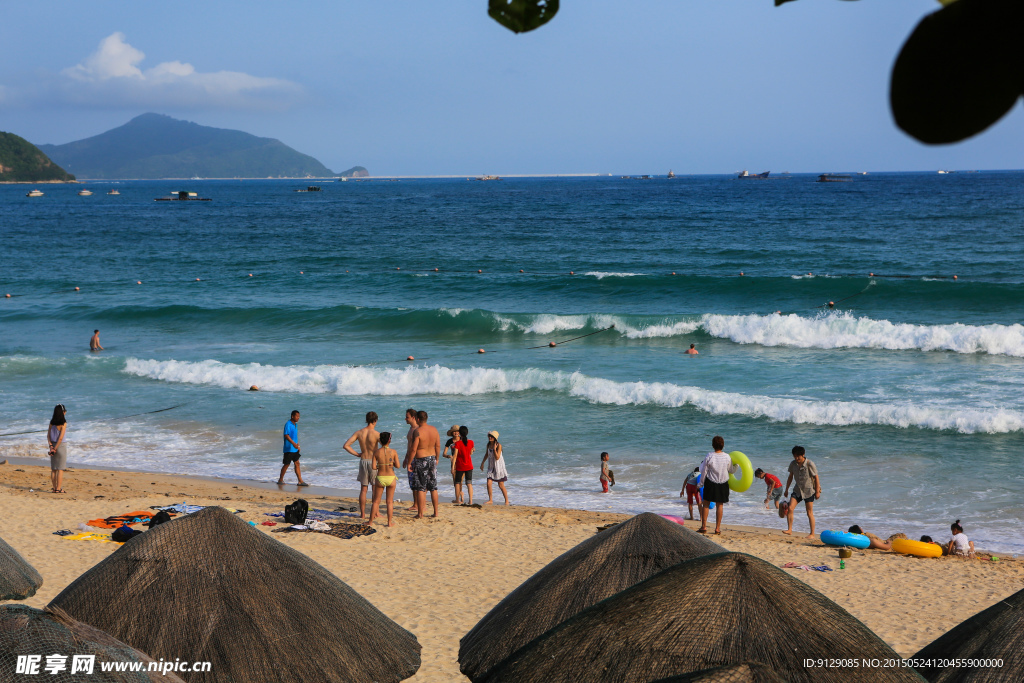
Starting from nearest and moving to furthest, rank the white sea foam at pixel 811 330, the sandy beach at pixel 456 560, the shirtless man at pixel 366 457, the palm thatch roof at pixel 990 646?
the palm thatch roof at pixel 990 646
the sandy beach at pixel 456 560
the shirtless man at pixel 366 457
the white sea foam at pixel 811 330

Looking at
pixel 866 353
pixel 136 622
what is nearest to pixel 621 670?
pixel 136 622

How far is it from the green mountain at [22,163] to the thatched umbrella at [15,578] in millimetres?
198764

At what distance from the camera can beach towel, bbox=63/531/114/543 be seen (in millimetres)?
10734

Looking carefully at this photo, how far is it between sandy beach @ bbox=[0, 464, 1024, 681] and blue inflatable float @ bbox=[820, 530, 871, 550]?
0.13 m

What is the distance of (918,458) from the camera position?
46.8 feet

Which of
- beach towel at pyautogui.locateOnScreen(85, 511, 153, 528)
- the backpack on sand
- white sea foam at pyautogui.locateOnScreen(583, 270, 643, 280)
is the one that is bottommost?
beach towel at pyautogui.locateOnScreen(85, 511, 153, 528)

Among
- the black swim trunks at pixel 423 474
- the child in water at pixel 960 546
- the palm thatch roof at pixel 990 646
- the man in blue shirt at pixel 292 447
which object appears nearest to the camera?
the palm thatch roof at pixel 990 646

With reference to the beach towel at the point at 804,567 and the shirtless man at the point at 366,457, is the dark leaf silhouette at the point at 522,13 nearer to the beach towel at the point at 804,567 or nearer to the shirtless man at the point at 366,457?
the beach towel at the point at 804,567

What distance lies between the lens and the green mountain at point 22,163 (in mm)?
177250

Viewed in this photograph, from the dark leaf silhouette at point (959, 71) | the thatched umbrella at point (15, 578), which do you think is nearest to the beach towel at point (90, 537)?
the thatched umbrella at point (15, 578)

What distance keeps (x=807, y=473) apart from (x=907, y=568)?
175 cm

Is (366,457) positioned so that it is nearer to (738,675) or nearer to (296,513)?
(296,513)

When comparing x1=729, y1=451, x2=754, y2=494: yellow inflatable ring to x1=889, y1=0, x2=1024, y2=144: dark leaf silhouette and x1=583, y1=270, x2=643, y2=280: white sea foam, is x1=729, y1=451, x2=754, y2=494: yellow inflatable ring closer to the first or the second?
x1=889, y1=0, x2=1024, y2=144: dark leaf silhouette

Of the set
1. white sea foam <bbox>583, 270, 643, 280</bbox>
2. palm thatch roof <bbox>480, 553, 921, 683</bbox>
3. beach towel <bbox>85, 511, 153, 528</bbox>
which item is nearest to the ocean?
white sea foam <bbox>583, 270, 643, 280</bbox>
